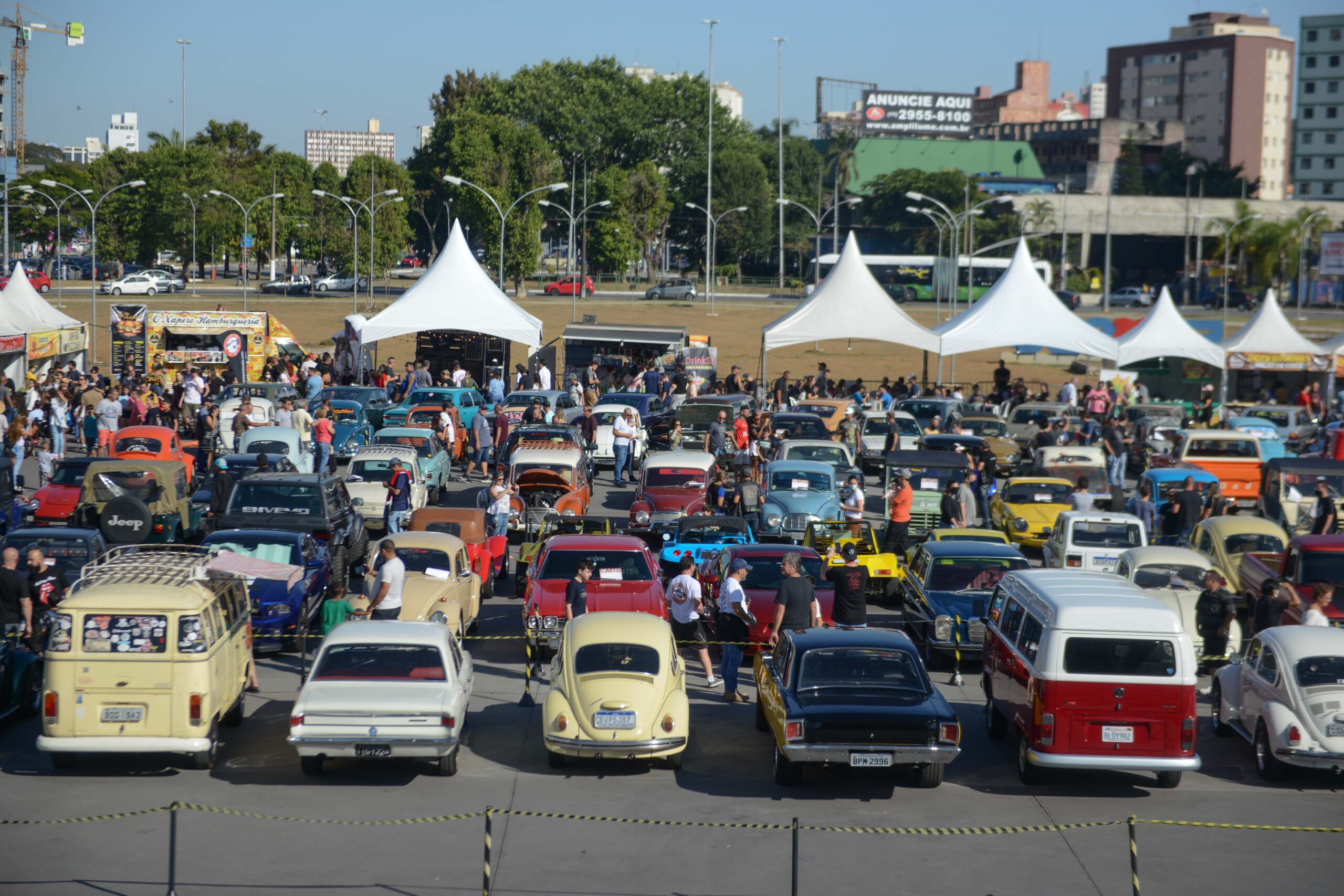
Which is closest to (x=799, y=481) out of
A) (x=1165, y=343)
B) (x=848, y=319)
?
(x=848, y=319)

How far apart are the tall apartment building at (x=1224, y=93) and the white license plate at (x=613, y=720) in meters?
149

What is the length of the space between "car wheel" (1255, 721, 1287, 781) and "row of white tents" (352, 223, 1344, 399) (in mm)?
24383

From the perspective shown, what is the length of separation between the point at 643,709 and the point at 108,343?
172 feet

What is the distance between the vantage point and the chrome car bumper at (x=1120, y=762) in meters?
11.2

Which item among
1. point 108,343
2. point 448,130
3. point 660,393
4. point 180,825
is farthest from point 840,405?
point 448,130

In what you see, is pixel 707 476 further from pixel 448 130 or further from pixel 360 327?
pixel 448 130

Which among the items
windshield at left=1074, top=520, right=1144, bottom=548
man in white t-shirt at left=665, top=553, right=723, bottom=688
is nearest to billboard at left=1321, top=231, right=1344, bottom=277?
windshield at left=1074, top=520, right=1144, bottom=548

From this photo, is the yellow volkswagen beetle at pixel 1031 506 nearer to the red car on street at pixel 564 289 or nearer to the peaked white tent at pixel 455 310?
the peaked white tent at pixel 455 310

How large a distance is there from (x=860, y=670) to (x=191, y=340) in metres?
30.6

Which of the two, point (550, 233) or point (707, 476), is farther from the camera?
point (550, 233)

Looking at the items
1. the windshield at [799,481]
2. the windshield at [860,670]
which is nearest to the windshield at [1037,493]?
the windshield at [799,481]

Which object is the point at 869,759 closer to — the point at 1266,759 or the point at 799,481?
the point at 1266,759

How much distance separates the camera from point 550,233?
393 feet

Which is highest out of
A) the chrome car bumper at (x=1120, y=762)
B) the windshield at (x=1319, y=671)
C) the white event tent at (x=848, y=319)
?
the white event tent at (x=848, y=319)
